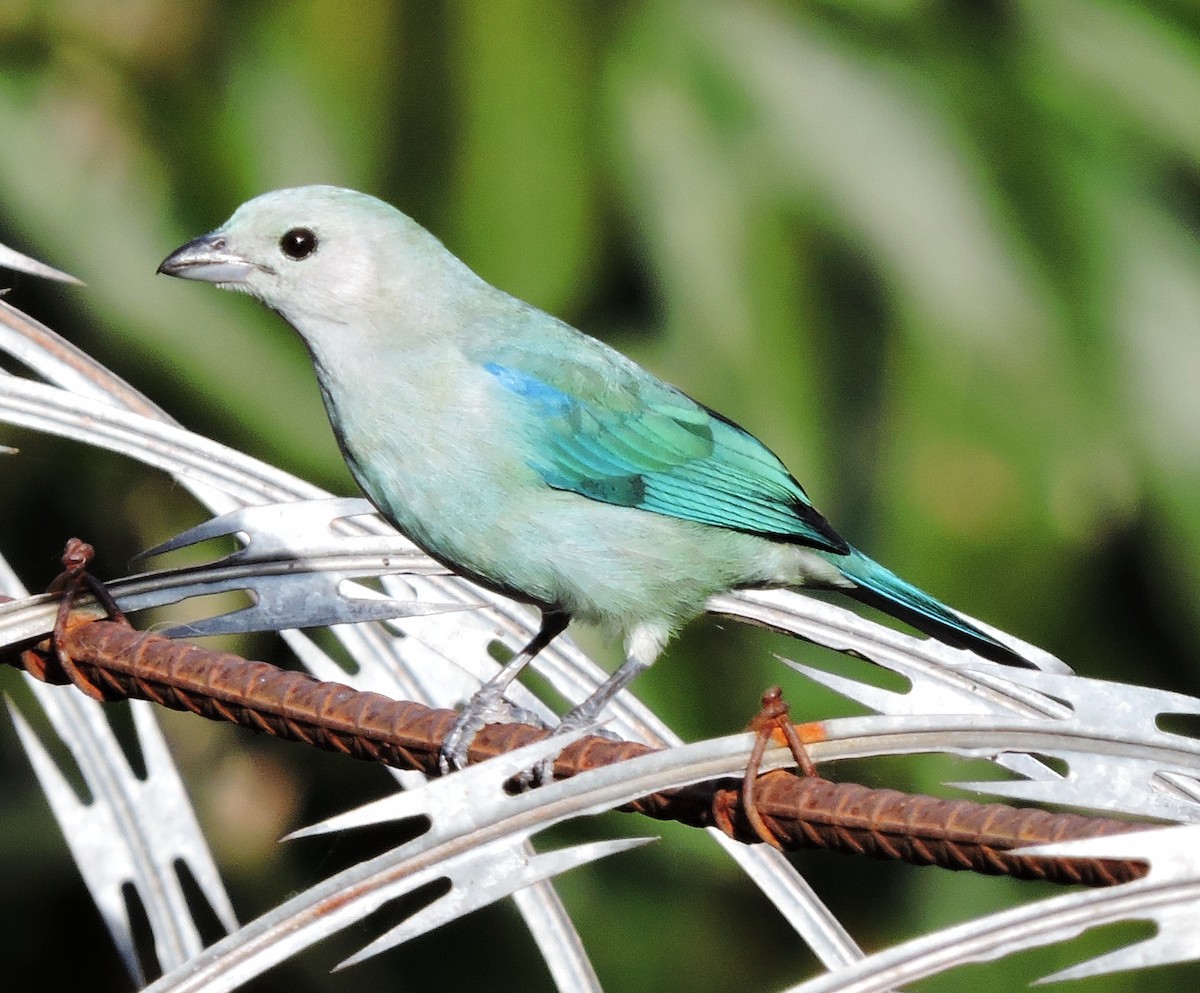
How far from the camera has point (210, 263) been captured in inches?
105

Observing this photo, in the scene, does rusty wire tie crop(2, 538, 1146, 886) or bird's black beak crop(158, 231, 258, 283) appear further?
bird's black beak crop(158, 231, 258, 283)

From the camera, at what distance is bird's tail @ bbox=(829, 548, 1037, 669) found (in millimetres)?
2848

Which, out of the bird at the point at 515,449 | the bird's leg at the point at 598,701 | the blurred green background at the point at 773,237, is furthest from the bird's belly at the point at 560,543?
the blurred green background at the point at 773,237

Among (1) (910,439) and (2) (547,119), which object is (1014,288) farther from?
(2) (547,119)

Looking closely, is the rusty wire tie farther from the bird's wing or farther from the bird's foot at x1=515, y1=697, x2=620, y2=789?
the bird's wing

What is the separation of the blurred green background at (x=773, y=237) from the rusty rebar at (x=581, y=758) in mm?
1547

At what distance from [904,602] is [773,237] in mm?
844

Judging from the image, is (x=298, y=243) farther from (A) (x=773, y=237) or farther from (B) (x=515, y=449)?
(A) (x=773, y=237)

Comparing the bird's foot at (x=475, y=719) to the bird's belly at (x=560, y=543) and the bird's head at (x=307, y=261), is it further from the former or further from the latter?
the bird's head at (x=307, y=261)

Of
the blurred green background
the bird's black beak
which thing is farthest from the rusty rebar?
the blurred green background

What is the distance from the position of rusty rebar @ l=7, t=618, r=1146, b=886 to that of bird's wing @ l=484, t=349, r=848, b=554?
916 mm

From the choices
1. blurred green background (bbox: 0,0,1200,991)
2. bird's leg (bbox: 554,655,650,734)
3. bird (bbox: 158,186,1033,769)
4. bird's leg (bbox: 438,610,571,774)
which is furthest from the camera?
blurred green background (bbox: 0,0,1200,991)

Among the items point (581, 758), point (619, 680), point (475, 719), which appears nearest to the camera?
point (581, 758)

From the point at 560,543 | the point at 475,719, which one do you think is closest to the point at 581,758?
the point at 475,719
